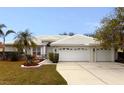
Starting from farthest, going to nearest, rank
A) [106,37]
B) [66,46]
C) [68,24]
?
[68,24] → [66,46] → [106,37]

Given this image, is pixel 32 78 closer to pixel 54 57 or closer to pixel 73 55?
pixel 54 57

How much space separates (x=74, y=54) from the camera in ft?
117

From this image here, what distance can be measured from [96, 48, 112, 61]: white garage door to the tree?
6548 mm

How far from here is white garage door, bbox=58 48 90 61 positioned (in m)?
35.8

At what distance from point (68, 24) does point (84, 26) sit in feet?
9.18

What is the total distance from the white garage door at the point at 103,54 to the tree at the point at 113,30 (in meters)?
6.55

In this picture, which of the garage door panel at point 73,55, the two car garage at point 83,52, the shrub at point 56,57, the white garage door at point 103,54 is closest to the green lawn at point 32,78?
Result: the shrub at point 56,57

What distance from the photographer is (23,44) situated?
2998cm

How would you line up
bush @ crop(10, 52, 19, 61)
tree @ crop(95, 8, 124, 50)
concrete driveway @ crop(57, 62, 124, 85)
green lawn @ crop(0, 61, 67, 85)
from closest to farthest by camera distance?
1. green lawn @ crop(0, 61, 67, 85)
2. concrete driveway @ crop(57, 62, 124, 85)
3. tree @ crop(95, 8, 124, 50)
4. bush @ crop(10, 52, 19, 61)

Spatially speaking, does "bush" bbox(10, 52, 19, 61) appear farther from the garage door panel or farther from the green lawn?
the green lawn

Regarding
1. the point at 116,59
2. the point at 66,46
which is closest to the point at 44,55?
the point at 66,46

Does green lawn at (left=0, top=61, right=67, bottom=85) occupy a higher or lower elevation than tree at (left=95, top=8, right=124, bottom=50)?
lower

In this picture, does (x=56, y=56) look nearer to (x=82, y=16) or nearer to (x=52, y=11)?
(x=52, y=11)

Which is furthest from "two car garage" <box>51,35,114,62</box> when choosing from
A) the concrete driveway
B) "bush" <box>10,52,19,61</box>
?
the concrete driveway
